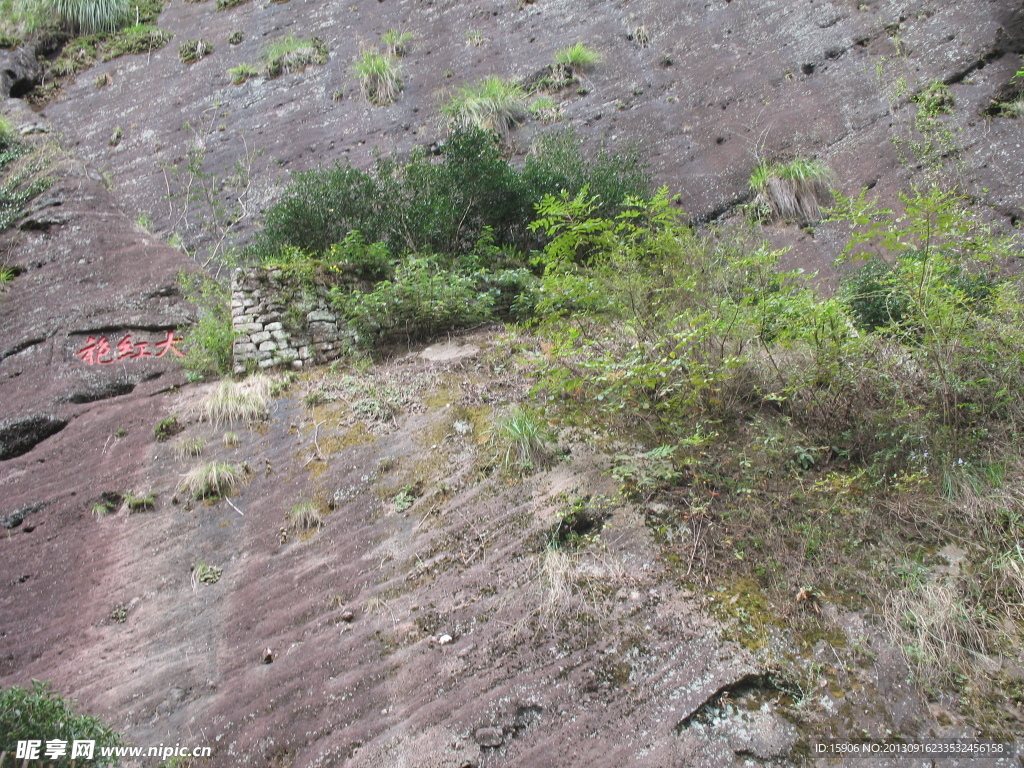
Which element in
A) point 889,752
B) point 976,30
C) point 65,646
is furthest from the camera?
point 976,30

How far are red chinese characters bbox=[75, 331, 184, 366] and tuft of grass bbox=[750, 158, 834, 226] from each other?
282 inches

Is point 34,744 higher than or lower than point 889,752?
higher

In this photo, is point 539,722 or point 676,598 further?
point 676,598

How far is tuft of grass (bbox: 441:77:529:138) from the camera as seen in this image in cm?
887

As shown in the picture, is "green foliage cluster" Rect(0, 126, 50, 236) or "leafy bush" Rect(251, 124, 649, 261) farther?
"green foliage cluster" Rect(0, 126, 50, 236)

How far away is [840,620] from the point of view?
9.33ft

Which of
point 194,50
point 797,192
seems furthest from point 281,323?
point 194,50

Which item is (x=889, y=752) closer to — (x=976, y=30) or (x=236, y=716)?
(x=236, y=716)

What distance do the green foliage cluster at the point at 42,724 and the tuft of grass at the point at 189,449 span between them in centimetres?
227

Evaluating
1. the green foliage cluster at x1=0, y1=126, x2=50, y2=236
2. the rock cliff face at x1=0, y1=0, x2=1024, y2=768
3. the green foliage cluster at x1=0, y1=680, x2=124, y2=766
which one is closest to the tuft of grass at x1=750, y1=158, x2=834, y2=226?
the rock cliff face at x1=0, y1=0, x2=1024, y2=768

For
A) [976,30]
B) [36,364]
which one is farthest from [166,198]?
[976,30]

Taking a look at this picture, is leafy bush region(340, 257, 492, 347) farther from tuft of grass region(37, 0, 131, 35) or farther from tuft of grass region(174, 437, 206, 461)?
tuft of grass region(37, 0, 131, 35)

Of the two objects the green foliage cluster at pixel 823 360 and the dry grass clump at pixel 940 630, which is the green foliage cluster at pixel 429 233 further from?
the dry grass clump at pixel 940 630

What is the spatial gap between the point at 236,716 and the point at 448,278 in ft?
14.8
